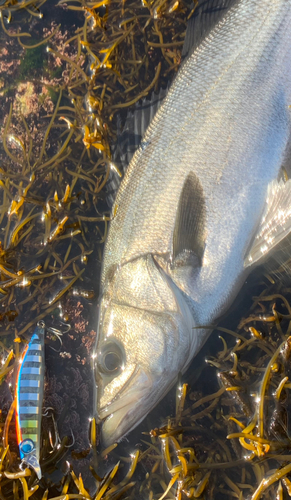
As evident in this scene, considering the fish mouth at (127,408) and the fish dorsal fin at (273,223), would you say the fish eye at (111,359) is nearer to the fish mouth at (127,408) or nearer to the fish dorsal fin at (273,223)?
the fish mouth at (127,408)

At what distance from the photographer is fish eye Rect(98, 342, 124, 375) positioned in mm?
1829

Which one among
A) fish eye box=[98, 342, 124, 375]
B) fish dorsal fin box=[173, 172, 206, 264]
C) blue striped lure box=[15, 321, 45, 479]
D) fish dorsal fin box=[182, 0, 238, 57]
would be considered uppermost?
fish dorsal fin box=[182, 0, 238, 57]

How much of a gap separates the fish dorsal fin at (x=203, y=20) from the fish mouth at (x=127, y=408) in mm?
1900

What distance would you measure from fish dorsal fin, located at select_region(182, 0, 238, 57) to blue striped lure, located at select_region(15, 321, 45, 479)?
6.66 ft

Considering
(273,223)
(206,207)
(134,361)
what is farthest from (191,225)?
(134,361)

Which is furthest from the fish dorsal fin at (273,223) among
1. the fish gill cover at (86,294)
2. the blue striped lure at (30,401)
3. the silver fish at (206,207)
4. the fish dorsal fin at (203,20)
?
the blue striped lure at (30,401)

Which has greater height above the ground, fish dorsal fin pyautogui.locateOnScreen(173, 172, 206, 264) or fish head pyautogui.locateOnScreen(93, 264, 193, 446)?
fish dorsal fin pyautogui.locateOnScreen(173, 172, 206, 264)

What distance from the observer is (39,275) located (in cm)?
225

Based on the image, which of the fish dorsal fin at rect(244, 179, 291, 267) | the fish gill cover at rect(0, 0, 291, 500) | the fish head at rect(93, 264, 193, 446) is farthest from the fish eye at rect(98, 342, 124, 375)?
the fish dorsal fin at rect(244, 179, 291, 267)

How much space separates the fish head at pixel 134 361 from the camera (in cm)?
176

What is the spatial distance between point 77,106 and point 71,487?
231cm

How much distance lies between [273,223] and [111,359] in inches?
44.5

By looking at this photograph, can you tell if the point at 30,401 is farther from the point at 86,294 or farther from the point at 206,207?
the point at 206,207

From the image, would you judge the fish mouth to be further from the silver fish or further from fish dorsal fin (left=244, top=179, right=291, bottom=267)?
fish dorsal fin (left=244, top=179, right=291, bottom=267)
